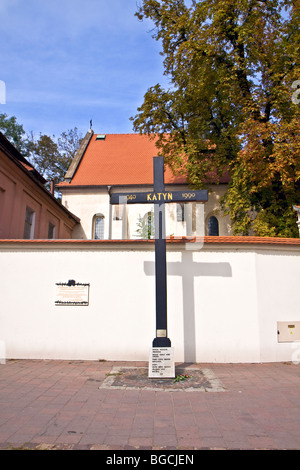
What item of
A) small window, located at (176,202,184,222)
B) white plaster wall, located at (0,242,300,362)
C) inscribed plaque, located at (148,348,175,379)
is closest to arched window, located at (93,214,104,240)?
small window, located at (176,202,184,222)

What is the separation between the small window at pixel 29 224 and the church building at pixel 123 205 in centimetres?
558

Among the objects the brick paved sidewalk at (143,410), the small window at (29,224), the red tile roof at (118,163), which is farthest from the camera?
the red tile roof at (118,163)

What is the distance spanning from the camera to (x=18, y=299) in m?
7.68

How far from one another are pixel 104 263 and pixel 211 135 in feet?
32.5

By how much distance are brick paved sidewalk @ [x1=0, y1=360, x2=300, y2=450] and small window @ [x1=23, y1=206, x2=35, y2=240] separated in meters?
8.64

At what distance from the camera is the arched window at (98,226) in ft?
66.7

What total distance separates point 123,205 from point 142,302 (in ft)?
43.7

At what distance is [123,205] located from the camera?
66.5ft

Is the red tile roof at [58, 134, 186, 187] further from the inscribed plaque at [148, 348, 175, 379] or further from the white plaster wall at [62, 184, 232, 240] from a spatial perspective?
the inscribed plaque at [148, 348, 175, 379]

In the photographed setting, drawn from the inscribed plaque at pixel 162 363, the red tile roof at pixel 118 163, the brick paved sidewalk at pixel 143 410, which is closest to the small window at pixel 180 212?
the red tile roof at pixel 118 163

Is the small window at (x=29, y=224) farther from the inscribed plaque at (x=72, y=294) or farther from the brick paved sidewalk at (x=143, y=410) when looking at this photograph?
the brick paved sidewalk at (x=143, y=410)

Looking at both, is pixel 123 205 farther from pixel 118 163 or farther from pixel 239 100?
pixel 239 100
